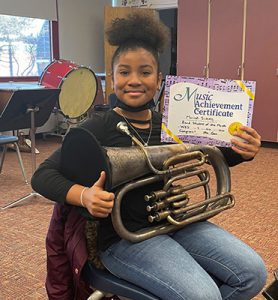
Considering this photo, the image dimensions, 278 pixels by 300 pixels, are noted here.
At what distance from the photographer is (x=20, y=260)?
2068mm

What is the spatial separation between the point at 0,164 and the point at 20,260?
1615mm

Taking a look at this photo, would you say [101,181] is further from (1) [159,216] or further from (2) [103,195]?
(1) [159,216]

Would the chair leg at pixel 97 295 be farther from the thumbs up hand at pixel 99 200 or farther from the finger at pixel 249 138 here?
the finger at pixel 249 138

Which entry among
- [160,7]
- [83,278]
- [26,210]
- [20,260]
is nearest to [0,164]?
[26,210]

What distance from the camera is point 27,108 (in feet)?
8.85

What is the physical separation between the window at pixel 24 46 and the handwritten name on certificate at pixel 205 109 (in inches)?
174

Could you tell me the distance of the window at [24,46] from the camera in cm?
510

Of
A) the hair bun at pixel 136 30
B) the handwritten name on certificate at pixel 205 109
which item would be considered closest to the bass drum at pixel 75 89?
the hair bun at pixel 136 30

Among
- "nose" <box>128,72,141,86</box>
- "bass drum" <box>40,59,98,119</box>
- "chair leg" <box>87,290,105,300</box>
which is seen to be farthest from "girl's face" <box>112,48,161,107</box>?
"bass drum" <box>40,59,98,119</box>

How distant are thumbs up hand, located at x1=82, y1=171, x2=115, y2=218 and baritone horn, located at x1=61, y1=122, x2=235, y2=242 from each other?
0.02m

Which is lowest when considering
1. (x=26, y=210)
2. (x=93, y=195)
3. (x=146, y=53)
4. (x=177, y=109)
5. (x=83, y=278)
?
(x=26, y=210)

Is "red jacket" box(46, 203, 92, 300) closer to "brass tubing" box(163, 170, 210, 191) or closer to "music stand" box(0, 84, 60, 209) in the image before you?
"brass tubing" box(163, 170, 210, 191)

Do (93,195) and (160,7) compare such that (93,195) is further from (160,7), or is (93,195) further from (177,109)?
(160,7)

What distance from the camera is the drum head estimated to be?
3422 millimetres
